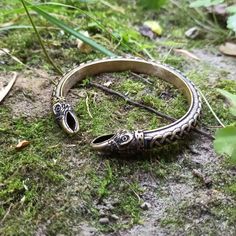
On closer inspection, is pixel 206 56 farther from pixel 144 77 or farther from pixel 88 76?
pixel 88 76

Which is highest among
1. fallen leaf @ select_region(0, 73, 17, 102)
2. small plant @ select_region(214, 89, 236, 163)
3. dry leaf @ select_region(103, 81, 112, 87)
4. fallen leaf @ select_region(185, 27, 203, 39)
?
small plant @ select_region(214, 89, 236, 163)

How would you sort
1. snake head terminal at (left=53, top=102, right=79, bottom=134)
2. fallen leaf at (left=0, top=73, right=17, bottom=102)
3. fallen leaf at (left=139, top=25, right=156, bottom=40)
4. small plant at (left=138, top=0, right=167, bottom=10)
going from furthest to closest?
fallen leaf at (left=139, top=25, right=156, bottom=40) < fallen leaf at (left=0, top=73, right=17, bottom=102) < snake head terminal at (left=53, top=102, right=79, bottom=134) < small plant at (left=138, top=0, right=167, bottom=10)

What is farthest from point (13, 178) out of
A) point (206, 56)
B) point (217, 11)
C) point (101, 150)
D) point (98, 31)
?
point (217, 11)

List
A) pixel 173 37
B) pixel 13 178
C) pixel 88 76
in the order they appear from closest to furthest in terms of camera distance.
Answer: pixel 13 178
pixel 88 76
pixel 173 37

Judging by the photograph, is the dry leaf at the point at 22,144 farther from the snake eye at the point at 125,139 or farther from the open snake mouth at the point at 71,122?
the snake eye at the point at 125,139

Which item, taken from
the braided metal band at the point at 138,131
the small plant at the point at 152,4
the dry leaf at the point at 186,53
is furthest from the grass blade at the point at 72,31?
the small plant at the point at 152,4

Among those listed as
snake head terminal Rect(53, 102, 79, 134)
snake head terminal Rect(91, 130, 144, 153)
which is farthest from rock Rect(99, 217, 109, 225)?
snake head terminal Rect(53, 102, 79, 134)

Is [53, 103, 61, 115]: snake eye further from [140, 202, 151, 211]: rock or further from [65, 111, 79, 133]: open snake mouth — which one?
[140, 202, 151, 211]: rock
